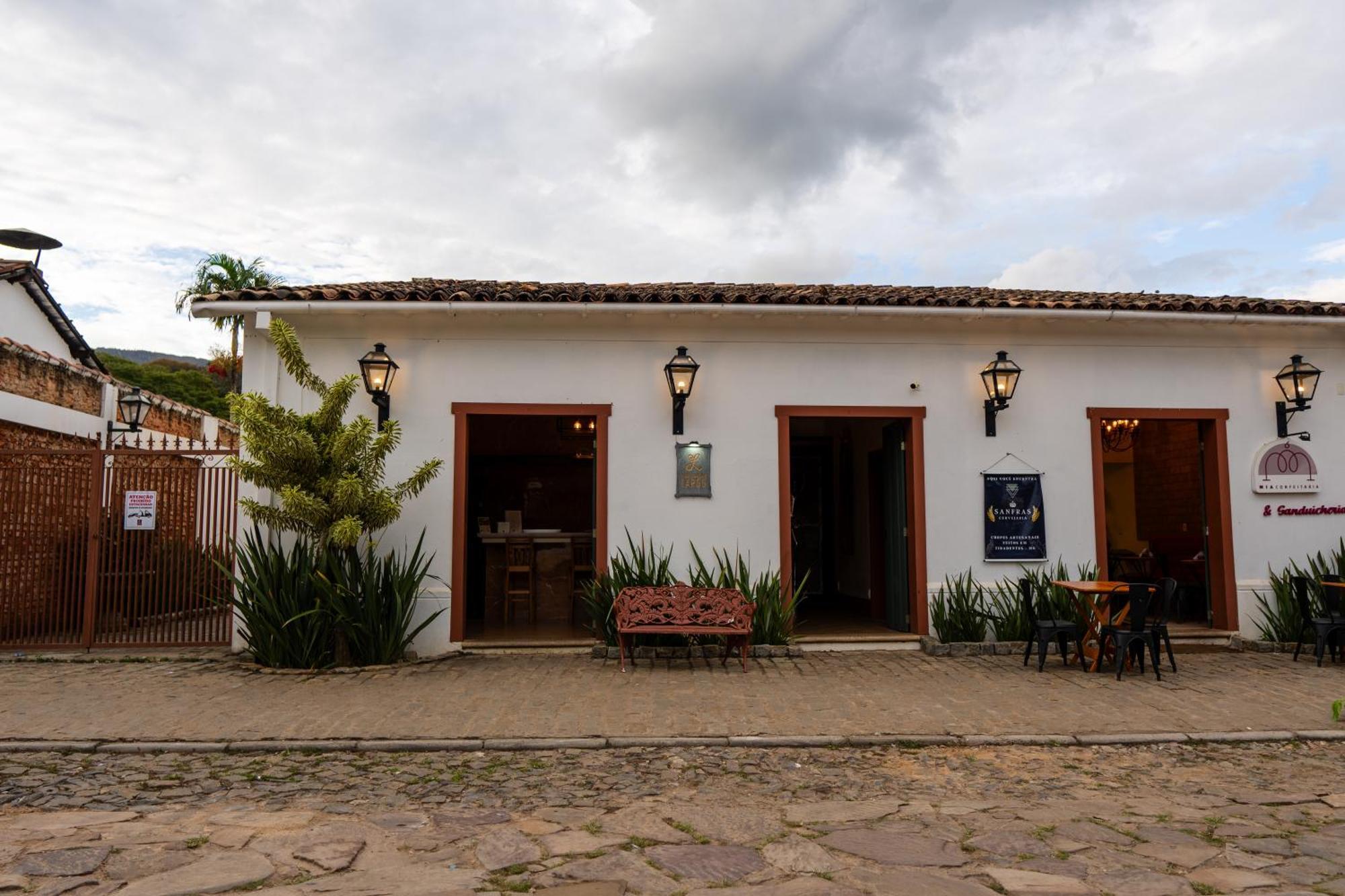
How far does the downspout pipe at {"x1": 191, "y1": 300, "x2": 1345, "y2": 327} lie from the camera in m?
7.88

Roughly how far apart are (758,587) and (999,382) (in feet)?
9.84

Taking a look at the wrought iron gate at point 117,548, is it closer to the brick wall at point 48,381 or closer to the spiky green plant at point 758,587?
the brick wall at point 48,381

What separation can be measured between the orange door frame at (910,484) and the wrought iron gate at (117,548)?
501 cm

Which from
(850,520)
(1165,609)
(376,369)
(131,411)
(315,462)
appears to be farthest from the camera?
(850,520)

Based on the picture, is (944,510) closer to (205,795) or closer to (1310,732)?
(1310,732)

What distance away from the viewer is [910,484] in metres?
8.71

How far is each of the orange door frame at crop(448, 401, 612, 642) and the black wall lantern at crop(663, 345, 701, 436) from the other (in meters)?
0.65

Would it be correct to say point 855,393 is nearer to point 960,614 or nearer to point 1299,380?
point 960,614

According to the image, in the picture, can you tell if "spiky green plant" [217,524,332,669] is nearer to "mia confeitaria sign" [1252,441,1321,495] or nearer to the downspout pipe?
the downspout pipe

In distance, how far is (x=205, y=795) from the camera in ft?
13.8

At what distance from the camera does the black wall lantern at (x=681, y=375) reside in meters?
8.10

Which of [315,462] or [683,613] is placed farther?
[683,613]

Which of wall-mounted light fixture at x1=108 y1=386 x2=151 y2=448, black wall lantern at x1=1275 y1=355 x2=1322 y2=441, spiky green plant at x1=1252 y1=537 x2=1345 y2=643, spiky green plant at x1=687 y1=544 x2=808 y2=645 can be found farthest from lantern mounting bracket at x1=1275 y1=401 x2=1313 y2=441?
wall-mounted light fixture at x1=108 y1=386 x2=151 y2=448

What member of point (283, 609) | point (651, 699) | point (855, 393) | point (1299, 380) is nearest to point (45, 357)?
point (283, 609)
